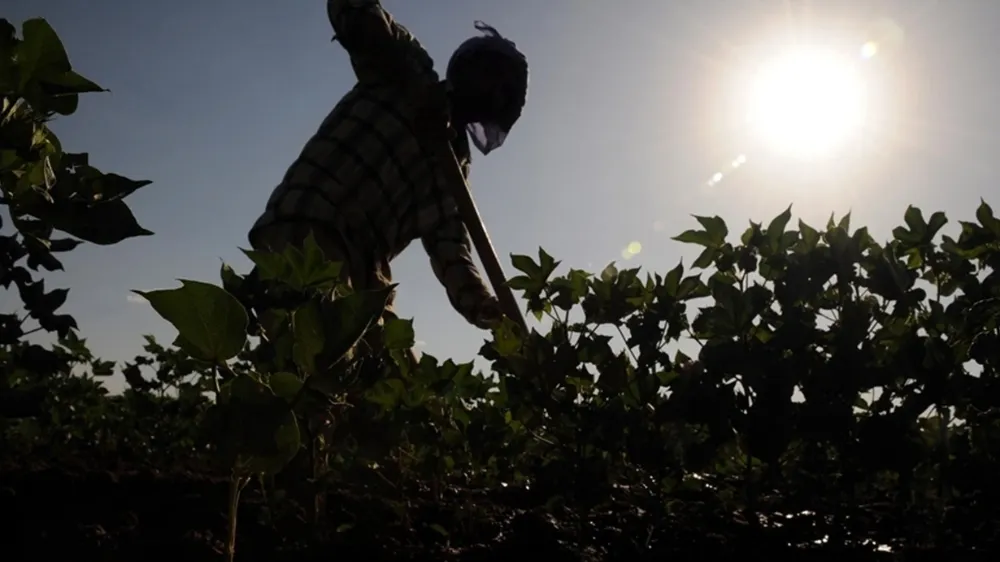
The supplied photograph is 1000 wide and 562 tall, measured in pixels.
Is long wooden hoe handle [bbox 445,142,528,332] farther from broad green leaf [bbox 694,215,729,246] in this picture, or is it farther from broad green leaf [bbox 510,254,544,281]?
broad green leaf [bbox 694,215,729,246]

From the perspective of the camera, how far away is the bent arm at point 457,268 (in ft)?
11.9

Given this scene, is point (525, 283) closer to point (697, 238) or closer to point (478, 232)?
point (697, 238)

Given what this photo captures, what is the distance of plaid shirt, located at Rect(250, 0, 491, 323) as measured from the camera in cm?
328

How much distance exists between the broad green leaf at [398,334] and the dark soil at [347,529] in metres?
0.48

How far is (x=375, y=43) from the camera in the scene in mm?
3262

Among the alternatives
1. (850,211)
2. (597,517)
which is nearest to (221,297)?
(850,211)

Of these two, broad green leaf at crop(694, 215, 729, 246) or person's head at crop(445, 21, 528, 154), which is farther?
person's head at crop(445, 21, 528, 154)

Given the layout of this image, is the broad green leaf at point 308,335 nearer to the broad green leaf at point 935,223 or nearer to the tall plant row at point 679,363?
the tall plant row at point 679,363

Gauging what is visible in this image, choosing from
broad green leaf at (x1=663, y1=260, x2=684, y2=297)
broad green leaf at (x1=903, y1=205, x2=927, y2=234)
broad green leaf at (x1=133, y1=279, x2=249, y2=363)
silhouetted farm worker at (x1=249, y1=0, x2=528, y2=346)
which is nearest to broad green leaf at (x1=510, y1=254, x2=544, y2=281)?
broad green leaf at (x1=663, y1=260, x2=684, y2=297)

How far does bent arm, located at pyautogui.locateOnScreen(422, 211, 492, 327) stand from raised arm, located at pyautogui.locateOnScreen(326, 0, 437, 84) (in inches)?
30.7

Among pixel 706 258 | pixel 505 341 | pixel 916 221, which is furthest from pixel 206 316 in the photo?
pixel 916 221

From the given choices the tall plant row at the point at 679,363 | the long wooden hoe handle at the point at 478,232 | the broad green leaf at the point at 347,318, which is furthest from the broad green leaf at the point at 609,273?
the long wooden hoe handle at the point at 478,232

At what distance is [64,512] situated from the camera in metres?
2.28

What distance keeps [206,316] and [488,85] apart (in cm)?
317
